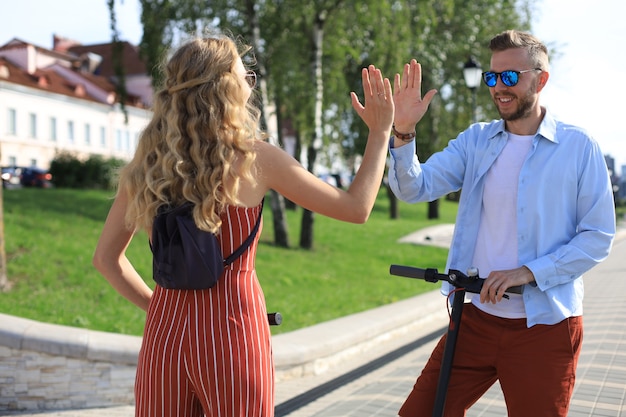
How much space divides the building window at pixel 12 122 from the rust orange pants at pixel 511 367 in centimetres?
4505

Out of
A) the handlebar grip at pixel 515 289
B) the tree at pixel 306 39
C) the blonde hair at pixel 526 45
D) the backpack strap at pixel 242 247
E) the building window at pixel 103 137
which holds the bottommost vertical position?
the handlebar grip at pixel 515 289

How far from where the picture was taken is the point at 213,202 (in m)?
2.29

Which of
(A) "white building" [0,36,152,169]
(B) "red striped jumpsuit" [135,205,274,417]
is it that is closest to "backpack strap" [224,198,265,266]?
(B) "red striped jumpsuit" [135,205,274,417]

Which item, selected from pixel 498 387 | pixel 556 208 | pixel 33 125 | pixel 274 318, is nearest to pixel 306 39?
pixel 498 387

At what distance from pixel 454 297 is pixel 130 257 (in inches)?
353

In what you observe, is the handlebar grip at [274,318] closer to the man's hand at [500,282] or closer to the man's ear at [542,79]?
the man's hand at [500,282]

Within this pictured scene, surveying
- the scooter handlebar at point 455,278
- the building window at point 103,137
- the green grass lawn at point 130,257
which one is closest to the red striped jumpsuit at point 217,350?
the scooter handlebar at point 455,278

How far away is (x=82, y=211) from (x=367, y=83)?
504 inches

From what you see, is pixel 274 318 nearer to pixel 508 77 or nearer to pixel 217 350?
pixel 217 350

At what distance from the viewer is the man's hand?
2.78 m

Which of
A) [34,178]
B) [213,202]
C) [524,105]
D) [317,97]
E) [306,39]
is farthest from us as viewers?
[34,178]

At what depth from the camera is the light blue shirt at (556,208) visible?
286 cm

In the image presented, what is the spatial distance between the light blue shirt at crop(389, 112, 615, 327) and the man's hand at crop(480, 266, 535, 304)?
3 centimetres

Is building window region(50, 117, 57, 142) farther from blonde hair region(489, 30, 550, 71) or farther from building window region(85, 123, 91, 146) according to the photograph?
blonde hair region(489, 30, 550, 71)
